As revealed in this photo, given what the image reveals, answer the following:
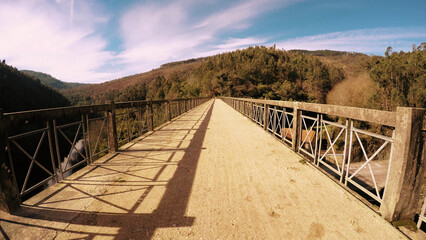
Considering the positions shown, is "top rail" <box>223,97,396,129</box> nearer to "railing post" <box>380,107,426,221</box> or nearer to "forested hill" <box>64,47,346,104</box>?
"railing post" <box>380,107,426,221</box>

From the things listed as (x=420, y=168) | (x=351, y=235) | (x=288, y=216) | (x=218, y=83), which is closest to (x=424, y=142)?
(x=420, y=168)

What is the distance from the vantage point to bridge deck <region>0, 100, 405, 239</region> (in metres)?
2.05

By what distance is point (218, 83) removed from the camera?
239 feet

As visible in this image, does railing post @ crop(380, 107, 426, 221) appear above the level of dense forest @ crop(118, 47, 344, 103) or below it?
below

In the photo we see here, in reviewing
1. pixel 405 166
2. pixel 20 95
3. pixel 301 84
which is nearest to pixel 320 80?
pixel 301 84

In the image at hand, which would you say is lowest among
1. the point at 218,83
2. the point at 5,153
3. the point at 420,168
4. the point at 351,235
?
the point at 351,235

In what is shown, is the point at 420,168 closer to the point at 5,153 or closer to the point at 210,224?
the point at 210,224

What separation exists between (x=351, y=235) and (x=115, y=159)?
448cm

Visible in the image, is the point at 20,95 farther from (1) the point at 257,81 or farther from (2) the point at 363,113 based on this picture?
(1) the point at 257,81

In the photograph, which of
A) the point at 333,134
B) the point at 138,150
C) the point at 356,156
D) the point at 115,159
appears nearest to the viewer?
the point at 115,159

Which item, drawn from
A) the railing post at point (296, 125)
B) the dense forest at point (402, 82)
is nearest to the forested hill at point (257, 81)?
the dense forest at point (402, 82)

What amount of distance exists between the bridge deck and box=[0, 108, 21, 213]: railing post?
16 cm

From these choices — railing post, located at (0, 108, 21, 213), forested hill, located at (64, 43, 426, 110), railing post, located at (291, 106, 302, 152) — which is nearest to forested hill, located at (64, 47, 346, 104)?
forested hill, located at (64, 43, 426, 110)

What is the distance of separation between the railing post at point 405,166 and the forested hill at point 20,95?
232 ft
